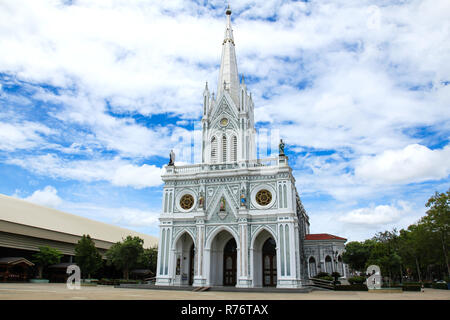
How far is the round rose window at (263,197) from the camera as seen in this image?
33.4 metres

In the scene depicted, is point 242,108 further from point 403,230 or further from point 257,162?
point 403,230

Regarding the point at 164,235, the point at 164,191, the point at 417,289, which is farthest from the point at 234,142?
the point at 417,289

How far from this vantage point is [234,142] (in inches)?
1474

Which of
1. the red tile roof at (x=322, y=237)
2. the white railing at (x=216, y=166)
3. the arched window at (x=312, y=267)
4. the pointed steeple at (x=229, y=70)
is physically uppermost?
the pointed steeple at (x=229, y=70)

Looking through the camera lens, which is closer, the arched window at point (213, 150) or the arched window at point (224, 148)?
the arched window at point (224, 148)

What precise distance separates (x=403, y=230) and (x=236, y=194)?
130 ft

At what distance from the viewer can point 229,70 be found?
4112 centimetres

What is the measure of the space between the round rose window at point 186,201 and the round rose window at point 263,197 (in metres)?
7.04

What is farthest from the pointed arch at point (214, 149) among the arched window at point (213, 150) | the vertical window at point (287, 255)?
the vertical window at point (287, 255)

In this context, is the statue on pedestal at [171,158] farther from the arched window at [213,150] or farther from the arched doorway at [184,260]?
the arched doorway at [184,260]

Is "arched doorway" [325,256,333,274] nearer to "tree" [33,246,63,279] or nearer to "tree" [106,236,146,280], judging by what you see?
"tree" [106,236,146,280]

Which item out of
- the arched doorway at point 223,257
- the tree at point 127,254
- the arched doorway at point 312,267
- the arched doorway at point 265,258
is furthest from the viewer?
the arched doorway at point 312,267
